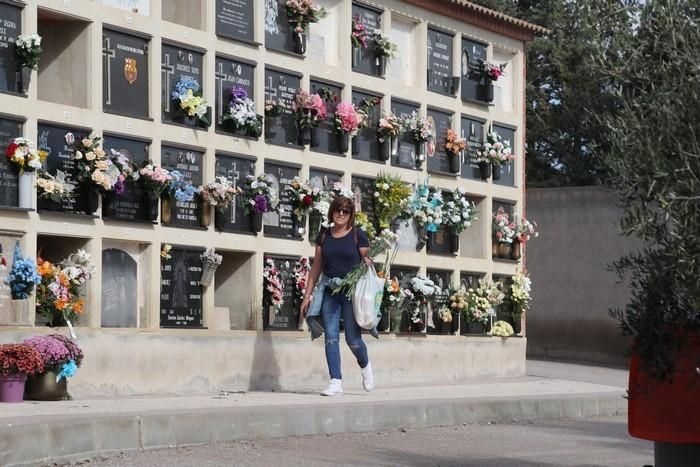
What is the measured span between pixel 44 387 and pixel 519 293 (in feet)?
28.3

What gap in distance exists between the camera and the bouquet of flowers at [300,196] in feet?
52.4

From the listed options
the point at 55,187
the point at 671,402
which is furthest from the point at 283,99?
the point at 671,402

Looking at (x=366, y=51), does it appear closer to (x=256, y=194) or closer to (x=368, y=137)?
(x=368, y=137)

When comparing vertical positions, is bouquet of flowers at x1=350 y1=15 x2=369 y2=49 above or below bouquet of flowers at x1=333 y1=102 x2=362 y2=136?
above

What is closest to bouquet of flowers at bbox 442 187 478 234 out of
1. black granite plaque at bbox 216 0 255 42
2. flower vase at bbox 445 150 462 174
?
flower vase at bbox 445 150 462 174

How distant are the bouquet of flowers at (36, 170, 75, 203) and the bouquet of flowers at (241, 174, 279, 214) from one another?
242 cm

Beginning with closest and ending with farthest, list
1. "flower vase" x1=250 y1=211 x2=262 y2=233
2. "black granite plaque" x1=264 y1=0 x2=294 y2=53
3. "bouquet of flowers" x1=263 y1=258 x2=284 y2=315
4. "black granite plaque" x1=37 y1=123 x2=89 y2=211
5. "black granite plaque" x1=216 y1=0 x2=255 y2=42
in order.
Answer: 1. "black granite plaque" x1=37 y1=123 x2=89 y2=211
2. "black granite plaque" x1=216 y1=0 x2=255 y2=42
3. "flower vase" x1=250 y1=211 x2=262 y2=233
4. "bouquet of flowers" x1=263 y1=258 x2=284 y2=315
5. "black granite plaque" x1=264 y1=0 x2=294 y2=53

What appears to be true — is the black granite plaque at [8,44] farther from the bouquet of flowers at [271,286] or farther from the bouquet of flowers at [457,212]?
the bouquet of flowers at [457,212]

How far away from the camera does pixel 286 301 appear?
52.6 ft

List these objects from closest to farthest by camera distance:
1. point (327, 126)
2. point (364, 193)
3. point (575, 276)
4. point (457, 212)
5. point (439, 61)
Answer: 1. point (327, 126)
2. point (364, 193)
3. point (457, 212)
4. point (439, 61)
5. point (575, 276)

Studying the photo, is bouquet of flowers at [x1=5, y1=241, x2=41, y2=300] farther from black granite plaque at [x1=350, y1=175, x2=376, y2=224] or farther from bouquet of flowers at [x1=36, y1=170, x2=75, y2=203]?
black granite plaque at [x1=350, y1=175, x2=376, y2=224]

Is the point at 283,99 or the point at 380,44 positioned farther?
the point at 380,44

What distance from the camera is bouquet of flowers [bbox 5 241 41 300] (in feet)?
41.9

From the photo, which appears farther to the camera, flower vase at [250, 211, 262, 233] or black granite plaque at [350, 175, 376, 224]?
black granite plaque at [350, 175, 376, 224]
